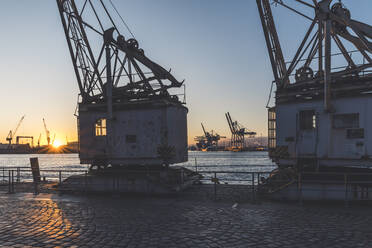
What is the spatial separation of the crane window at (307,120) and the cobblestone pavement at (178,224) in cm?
450

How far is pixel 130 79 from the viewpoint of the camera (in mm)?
20797

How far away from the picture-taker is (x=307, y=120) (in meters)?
15.6

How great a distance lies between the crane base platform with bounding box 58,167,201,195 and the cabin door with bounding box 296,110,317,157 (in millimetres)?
6612

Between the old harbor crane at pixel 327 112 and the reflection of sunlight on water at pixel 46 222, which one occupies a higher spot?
the old harbor crane at pixel 327 112

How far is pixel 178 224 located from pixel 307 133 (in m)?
8.69

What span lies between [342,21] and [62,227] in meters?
16.0

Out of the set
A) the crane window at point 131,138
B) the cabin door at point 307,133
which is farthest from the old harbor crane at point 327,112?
the crane window at point 131,138

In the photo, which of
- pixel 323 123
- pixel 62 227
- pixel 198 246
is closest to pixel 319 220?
pixel 198 246

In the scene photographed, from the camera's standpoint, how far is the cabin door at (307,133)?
15195 millimetres

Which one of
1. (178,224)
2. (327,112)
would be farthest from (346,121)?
(178,224)

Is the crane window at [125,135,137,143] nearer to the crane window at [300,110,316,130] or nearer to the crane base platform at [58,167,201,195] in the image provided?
the crane base platform at [58,167,201,195]

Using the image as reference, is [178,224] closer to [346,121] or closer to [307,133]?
[307,133]

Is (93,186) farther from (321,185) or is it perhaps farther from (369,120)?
(369,120)

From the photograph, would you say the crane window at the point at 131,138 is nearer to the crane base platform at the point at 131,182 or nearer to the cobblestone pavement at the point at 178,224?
the crane base platform at the point at 131,182
